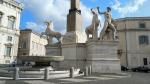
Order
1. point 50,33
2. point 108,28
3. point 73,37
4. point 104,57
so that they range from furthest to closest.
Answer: point 50,33
point 108,28
point 73,37
point 104,57

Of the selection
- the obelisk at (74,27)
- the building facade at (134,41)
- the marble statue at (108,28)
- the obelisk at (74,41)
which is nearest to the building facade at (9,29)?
the obelisk at (74,41)

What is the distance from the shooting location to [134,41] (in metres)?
37.5

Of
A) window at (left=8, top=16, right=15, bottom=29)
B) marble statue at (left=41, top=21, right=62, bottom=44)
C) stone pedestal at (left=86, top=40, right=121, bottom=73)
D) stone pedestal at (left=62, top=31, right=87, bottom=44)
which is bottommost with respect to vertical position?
stone pedestal at (left=86, top=40, right=121, bottom=73)

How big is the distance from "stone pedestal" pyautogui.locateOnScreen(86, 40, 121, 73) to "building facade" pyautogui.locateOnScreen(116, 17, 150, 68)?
70.1ft

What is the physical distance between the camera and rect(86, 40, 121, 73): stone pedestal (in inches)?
634

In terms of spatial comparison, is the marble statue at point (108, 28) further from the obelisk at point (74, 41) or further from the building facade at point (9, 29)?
the building facade at point (9, 29)

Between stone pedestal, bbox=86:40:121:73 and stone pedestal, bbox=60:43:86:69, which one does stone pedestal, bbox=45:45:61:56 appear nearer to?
stone pedestal, bbox=60:43:86:69

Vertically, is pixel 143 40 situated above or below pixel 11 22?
below

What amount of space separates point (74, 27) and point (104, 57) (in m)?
4.31

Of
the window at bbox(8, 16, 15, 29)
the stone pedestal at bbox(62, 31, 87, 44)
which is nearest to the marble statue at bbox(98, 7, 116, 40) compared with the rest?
the stone pedestal at bbox(62, 31, 87, 44)

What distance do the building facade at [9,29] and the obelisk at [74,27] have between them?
77.3ft

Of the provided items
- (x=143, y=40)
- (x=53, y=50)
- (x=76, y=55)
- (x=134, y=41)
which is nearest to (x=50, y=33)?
(x=53, y=50)

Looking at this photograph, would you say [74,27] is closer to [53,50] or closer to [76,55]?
[76,55]

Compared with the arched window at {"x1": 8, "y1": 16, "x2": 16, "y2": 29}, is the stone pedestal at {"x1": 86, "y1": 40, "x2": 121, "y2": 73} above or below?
below
